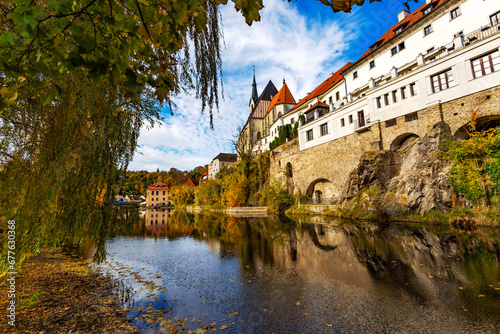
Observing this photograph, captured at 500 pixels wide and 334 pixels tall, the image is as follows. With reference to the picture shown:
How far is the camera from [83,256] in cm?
953

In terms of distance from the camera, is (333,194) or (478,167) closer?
(478,167)

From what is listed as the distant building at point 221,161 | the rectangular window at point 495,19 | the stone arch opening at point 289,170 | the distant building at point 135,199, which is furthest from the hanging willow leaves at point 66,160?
the distant building at point 135,199

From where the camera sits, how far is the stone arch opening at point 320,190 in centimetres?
2556

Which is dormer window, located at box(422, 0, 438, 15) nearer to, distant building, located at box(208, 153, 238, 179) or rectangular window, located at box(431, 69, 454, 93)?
rectangular window, located at box(431, 69, 454, 93)

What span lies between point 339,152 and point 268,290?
70.2 feet

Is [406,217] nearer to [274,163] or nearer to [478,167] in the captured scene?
[478,167]

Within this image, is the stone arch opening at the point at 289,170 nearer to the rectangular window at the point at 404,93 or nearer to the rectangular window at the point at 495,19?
the rectangular window at the point at 404,93

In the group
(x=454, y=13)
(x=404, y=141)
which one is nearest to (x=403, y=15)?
(x=454, y=13)

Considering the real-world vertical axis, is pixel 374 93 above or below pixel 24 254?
above

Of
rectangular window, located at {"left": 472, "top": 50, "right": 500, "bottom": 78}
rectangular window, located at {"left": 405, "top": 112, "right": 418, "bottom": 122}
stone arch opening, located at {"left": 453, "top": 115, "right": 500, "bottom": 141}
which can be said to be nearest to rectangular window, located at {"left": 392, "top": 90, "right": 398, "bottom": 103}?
rectangular window, located at {"left": 405, "top": 112, "right": 418, "bottom": 122}

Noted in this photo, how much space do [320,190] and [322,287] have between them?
2278cm

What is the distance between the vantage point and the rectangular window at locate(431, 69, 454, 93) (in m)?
16.3

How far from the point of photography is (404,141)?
19.8m

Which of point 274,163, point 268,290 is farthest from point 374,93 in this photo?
point 268,290
